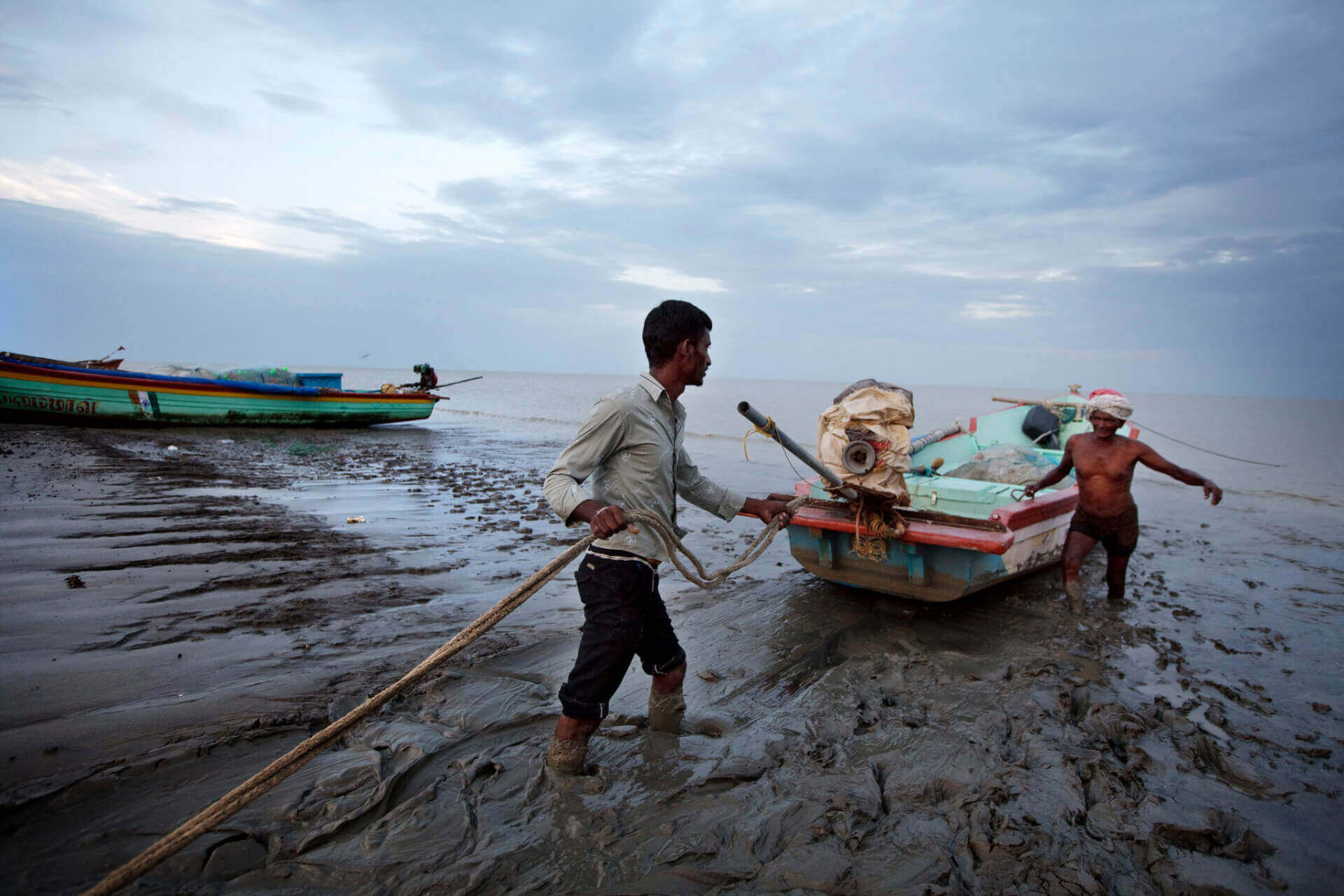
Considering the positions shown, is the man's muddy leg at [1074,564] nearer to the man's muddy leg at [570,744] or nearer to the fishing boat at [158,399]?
the man's muddy leg at [570,744]

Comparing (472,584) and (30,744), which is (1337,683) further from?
(30,744)

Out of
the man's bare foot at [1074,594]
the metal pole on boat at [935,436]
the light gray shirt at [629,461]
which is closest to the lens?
the light gray shirt at [629,461]

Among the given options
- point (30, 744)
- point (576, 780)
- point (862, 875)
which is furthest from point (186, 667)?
point (862, 875)

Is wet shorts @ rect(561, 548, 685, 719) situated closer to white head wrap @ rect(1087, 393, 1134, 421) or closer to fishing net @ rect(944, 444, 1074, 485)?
white head wrap @ rect(1087, 393, 1134, 421)

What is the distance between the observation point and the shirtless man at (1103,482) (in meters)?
5.83

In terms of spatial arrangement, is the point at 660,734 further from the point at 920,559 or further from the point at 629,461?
the point at 920,559

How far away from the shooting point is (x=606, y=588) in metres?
2.87

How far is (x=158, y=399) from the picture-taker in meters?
17.0

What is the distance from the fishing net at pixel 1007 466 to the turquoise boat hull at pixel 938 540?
377mm

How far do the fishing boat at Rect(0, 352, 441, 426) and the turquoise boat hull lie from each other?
17.1 meters

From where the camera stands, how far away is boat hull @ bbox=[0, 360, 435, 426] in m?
15.9

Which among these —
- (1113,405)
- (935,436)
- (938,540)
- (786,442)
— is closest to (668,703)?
(786,442)

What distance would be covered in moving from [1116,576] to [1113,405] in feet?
5.35

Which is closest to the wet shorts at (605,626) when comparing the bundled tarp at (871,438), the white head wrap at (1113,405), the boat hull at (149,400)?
the bundled tarp at (871,438)
